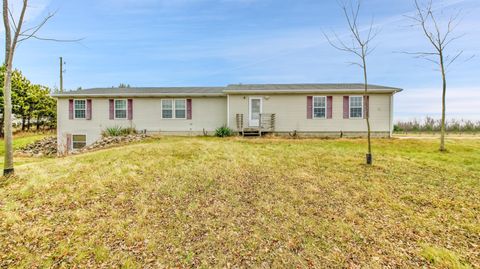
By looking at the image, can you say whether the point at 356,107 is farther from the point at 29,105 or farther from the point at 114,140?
the point at 29,105

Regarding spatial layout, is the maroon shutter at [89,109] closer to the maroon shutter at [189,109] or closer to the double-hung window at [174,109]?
the double-hung window at [174,109]

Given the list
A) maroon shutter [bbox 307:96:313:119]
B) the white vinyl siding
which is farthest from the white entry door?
the white vinyl siding

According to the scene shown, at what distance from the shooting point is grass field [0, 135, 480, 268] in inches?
150

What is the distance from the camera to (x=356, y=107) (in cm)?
1620

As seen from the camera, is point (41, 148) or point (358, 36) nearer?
point (358, 36)

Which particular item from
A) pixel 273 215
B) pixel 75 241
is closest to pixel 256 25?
pixel 273 215

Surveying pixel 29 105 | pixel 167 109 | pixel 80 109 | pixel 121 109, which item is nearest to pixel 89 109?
pixel 80 109

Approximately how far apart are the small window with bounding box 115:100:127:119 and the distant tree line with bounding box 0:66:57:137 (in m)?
12.0

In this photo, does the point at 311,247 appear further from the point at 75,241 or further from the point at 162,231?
the point at 75,241

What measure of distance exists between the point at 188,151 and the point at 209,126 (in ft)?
22.5

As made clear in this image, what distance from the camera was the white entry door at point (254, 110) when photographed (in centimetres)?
1672

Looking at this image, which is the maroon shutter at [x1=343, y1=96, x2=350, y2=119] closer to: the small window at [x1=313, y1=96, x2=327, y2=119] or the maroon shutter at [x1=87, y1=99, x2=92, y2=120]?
the small window at [x1=313, y1=96, x2=327, y2=119]

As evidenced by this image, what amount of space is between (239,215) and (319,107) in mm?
13045

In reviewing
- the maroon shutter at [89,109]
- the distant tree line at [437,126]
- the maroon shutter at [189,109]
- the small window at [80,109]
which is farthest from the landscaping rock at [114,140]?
the distant tree line at [437,126]
